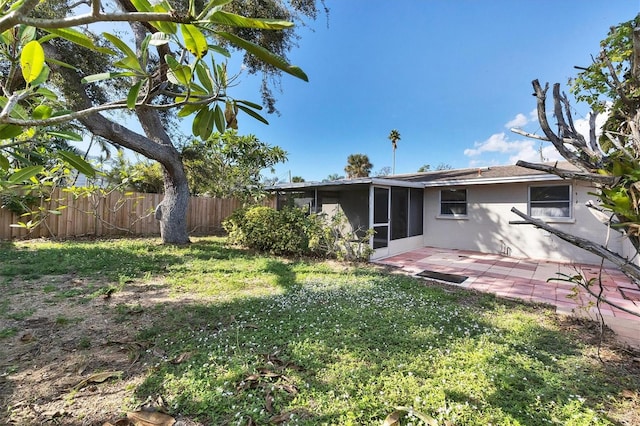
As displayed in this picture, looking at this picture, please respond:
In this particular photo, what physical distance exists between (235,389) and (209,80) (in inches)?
90.2

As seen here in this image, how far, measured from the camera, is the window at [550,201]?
8.09 meters

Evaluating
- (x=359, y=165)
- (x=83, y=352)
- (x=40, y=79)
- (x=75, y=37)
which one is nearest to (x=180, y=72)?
(x=75, y=37)

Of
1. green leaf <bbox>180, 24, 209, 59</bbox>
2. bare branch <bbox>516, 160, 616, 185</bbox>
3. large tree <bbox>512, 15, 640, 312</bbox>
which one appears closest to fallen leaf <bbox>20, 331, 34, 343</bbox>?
green leaf <bbox>180, 24, 209, 59</bbox>

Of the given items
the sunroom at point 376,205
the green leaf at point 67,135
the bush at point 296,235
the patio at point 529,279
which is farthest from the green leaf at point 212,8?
the sunroom at point 376,205

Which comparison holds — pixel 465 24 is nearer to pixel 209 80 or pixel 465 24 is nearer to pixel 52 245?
pixel 209 80

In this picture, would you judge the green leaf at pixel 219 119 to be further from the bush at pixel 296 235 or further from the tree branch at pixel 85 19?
the bush at pixel 296 235

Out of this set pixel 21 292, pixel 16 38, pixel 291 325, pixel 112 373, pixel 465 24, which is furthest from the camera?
pixel 465 24

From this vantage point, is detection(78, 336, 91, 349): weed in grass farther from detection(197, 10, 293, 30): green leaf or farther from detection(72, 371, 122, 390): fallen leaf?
detection(197, 10, 293, 30): green leaf

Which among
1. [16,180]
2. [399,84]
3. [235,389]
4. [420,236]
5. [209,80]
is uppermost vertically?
[399,84]

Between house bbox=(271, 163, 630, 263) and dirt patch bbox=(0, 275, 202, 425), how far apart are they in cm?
577

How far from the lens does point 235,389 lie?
2.28 m

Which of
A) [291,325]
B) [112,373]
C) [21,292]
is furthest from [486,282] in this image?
[21,292]

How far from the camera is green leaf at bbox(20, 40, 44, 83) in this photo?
0.88 metres

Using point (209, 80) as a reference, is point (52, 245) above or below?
below
